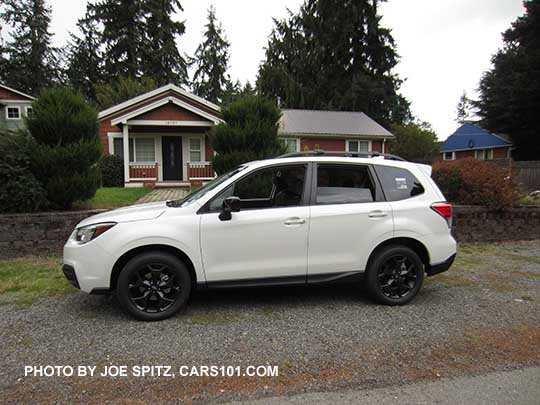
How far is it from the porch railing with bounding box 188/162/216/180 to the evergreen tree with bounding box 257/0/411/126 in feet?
71.3

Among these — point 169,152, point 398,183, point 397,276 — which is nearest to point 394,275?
point 397,276

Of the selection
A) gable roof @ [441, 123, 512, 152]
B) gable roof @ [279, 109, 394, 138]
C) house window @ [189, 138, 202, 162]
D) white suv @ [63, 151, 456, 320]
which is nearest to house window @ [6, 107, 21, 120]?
house window @ [189, 138, 202, 162]

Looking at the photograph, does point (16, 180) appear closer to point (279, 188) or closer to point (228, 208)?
point (228, 208)

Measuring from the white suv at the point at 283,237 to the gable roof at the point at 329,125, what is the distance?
55.1 ft

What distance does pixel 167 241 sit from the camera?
11.9 ft

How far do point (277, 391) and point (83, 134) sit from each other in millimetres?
6443

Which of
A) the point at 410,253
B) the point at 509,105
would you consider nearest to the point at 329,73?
the point at 509,105

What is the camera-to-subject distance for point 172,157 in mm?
17578

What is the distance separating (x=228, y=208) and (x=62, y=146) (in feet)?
16.0

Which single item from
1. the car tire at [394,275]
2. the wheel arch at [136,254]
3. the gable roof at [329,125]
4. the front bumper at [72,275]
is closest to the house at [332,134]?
the gable roof at [329,125]

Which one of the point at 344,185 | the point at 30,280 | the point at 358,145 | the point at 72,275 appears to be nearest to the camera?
the point at 72,275

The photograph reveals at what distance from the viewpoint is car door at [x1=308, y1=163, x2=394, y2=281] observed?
3938 millimetres

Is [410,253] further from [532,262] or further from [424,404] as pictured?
[532,262]

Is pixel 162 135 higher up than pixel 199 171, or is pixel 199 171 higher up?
pixel 162 135
